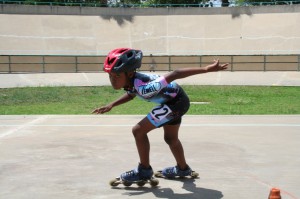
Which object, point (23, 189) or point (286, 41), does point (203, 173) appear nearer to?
point (23, 189)

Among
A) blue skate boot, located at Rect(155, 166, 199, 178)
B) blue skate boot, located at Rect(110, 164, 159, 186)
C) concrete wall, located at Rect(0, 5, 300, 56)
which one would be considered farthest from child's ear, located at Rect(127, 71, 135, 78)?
concrete wall, located at Rect(0, 5, 300, 56)

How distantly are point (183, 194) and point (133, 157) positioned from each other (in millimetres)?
1854

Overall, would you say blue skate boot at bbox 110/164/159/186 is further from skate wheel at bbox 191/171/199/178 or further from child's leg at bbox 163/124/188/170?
skate wheel at bbox 191/171/199/178

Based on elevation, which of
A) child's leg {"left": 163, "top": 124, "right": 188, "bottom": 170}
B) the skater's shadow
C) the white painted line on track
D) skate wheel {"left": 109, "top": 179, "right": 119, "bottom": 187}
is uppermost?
child's leg {"left": 163, "top": 124, "right": 188, "bottom": 170}

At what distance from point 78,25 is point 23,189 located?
124 feet

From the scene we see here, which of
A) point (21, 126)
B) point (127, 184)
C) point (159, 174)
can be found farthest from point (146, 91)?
point (21, 126)

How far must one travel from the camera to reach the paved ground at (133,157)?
4590 mm

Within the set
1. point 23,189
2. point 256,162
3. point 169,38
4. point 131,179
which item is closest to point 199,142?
point 256,162

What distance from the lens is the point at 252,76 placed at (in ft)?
96.4

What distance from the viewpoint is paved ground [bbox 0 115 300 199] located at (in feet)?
15.1

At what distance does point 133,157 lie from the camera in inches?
244

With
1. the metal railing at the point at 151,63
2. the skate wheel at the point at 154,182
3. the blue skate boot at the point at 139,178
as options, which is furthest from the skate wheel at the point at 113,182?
the metal railing at the point at 151,63

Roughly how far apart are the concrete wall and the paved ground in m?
30.8

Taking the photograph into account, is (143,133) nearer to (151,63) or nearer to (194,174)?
(194,174)
